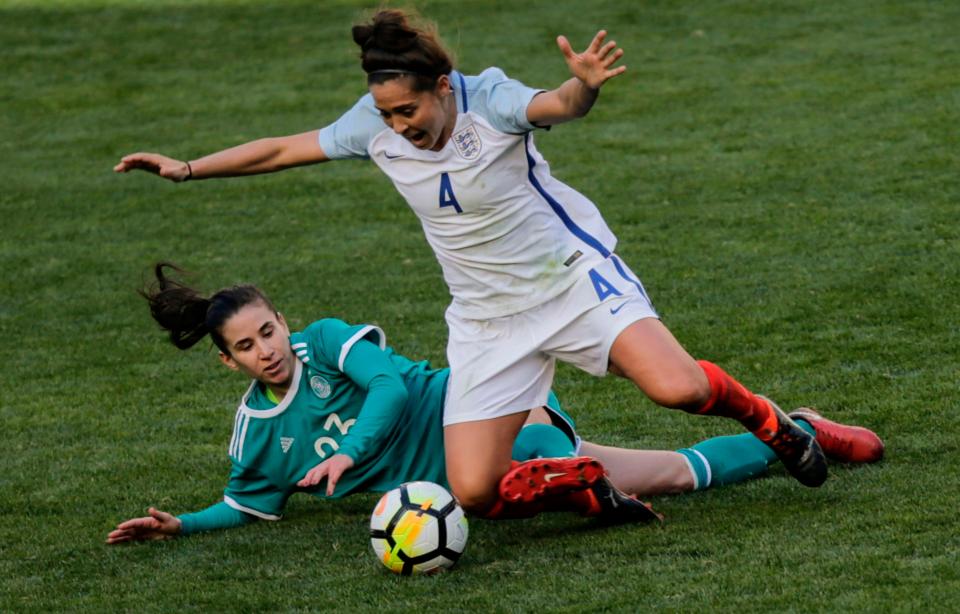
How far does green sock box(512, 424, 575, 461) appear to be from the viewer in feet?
18.1

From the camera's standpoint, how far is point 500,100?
16.2ft

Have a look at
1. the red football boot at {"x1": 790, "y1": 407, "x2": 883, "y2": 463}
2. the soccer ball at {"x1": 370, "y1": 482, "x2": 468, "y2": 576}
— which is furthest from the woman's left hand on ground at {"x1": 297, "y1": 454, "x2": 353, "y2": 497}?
the red football boot at {"x1": 790, "y1": 407, "x2": 883, "y2": 463}

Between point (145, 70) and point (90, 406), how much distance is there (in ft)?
31.3

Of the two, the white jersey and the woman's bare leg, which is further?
the woman's bare leg

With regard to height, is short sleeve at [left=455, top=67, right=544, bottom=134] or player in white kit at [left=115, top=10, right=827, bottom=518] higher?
short sleeve at [left=455, top=67, right=544, bottom=134]

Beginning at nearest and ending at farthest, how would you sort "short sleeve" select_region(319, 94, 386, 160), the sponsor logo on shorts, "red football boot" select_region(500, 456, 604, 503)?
"red football boot" select_region(500, 456, 604, 503) < the sponsor logo on shorts < "short sleeve" select_region(319, 94, 386, 160)

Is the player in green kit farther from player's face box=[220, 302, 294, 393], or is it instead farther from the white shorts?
the white shorts

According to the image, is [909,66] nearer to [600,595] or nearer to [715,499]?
[715,499]

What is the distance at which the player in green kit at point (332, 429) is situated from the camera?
5371 mm

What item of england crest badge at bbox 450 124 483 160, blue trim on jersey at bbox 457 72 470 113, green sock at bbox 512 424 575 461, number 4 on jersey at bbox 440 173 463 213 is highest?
blue trim on jersey at bbox 457 72 470 113

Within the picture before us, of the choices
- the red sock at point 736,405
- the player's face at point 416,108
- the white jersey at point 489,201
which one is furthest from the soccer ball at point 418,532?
the player's face at point 416,108

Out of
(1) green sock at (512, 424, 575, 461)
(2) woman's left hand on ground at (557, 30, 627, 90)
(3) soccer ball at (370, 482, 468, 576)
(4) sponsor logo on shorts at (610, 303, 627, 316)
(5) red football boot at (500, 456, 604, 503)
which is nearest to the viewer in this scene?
(2) woman's left hand on ground at (557, 30, 627, 90)

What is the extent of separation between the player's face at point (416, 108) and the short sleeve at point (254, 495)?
1.47 meters

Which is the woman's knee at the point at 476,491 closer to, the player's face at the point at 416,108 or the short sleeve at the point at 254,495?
the short sleeve at the point at 254,495
